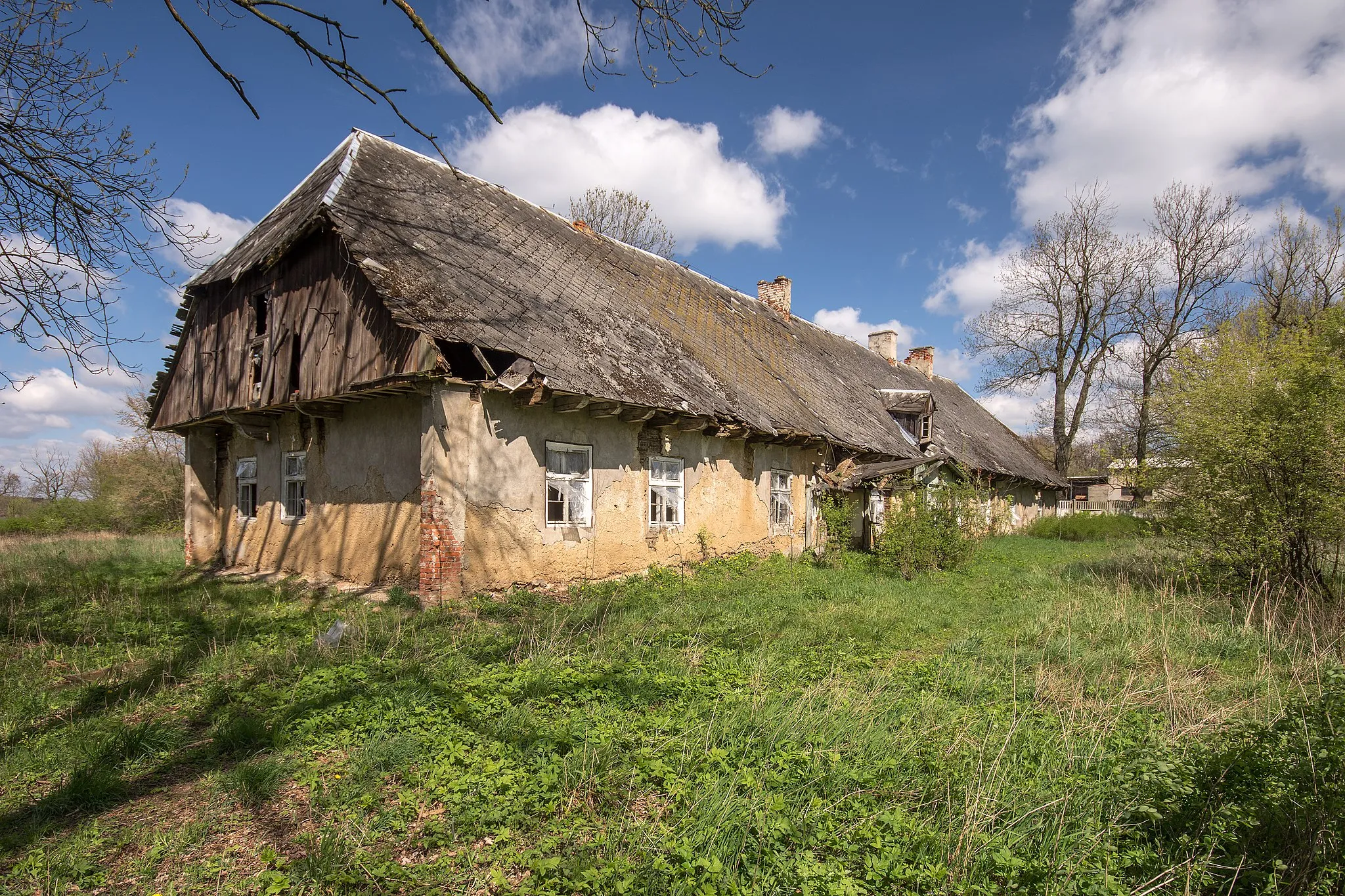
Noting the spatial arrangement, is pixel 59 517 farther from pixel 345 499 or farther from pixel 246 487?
pixel 345 499

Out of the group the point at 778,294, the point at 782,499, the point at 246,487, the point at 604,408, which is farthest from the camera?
the point at 778,294

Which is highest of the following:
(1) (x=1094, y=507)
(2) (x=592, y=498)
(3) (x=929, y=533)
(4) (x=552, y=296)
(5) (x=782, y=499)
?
(4) (x=552, y=296)

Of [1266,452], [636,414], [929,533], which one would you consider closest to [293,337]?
[636,414]

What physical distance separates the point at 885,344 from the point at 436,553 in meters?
23.2

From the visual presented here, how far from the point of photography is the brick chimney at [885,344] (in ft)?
91.9

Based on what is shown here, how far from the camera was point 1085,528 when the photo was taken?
25.0m

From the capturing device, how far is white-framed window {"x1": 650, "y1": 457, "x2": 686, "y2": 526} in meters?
11.9

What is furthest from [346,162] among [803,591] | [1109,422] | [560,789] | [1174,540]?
[1109,422]

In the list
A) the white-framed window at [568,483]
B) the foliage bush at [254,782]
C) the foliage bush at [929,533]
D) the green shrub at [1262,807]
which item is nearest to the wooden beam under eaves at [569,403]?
the white-framed window at [568,483]

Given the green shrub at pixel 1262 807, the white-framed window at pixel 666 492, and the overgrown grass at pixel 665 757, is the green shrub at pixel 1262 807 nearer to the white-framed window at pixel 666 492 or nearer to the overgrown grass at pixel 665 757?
the overgrown grass at pixel 665 757

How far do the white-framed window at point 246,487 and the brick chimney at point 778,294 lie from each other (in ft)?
48.0

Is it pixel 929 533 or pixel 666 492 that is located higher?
pixel 666 492

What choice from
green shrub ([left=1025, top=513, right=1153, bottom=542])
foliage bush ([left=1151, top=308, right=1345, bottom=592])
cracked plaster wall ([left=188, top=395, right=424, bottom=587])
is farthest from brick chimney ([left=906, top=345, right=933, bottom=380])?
cracked plaster wall ([left=188, top=395, right=424, bottom=587])

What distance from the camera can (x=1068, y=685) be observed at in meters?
5.57
